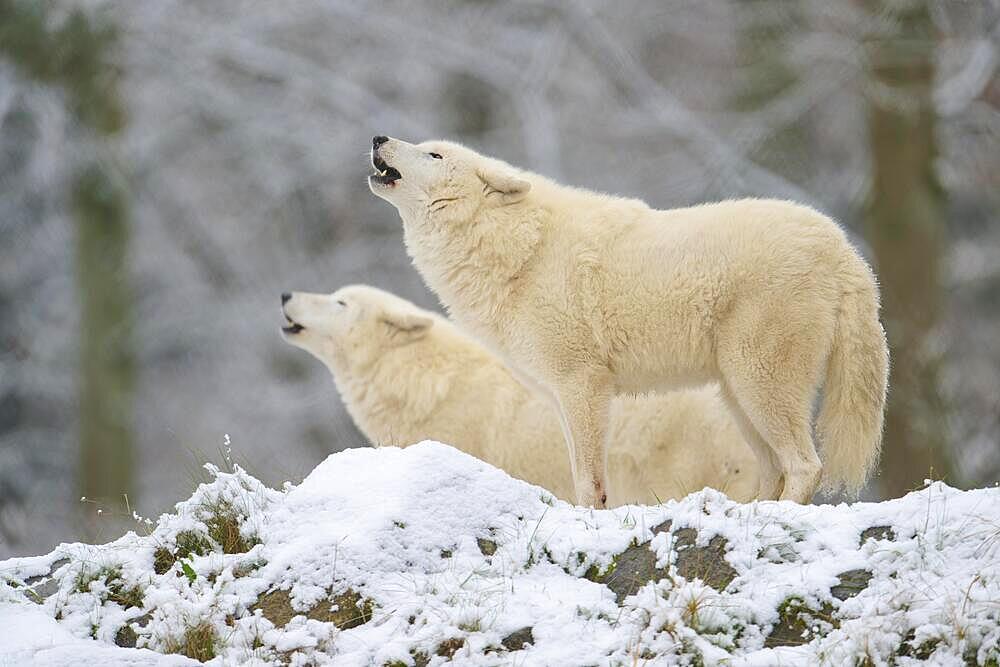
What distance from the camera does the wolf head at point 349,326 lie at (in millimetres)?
8641

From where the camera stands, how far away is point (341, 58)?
17.3 meters

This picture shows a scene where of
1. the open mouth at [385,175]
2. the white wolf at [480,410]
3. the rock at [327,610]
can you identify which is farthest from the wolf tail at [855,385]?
the rock at [327,610]

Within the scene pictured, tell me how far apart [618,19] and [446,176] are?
1025 centimetres

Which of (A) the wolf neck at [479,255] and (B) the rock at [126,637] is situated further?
(A) the wolf neck at [479,255]

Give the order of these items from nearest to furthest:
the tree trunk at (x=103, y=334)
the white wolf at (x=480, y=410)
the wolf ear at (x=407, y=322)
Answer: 1. the white wolf at (x=480, y=410)
2. the wolf ear at (x=407, y=322)
3. the tree trunk at (x=103, y=334)

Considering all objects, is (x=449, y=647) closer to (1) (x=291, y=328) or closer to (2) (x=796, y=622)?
(2) (x=796, y=622)

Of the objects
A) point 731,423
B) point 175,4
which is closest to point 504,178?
point 731,423

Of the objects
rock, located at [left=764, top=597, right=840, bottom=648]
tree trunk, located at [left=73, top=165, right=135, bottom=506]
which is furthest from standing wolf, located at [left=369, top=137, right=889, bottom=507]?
tree trunk, located at [left=73, top=165, right=135, bottom=506]

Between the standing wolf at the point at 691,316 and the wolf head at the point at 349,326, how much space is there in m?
1.78

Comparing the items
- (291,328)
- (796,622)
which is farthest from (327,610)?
(291,328)

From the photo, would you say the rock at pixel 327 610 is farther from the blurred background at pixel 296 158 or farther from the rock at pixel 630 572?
the blurred background at pixel 296 158

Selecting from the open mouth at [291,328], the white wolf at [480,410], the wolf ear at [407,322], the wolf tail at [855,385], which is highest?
the open mouth at [291,328]

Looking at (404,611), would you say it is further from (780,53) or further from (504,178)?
(780,53)

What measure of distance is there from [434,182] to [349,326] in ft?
6.51
